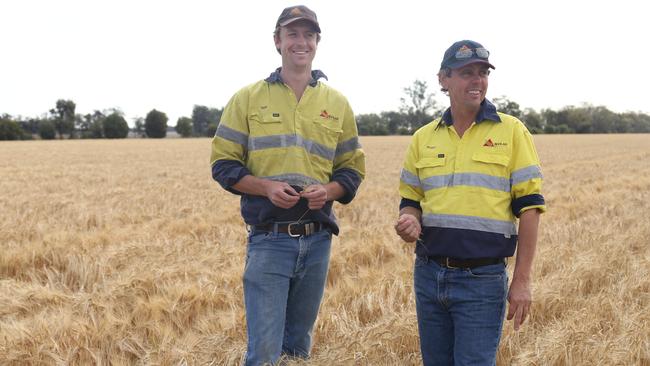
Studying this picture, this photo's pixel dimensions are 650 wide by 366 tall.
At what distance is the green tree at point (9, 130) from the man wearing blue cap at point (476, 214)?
268 ft

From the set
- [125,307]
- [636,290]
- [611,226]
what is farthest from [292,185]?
[611,226]

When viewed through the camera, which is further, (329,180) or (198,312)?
(198,312)

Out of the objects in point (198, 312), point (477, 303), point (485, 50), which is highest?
point (485, 50)

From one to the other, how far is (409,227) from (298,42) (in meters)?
1.15

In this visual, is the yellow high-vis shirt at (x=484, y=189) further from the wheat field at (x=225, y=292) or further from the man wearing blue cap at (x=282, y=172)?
the wheat field at (x=225, y=292)

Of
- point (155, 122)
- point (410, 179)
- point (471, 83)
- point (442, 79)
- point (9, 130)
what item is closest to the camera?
point (471, 83)

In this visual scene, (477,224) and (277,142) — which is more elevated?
(277,142)

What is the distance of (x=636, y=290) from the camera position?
4.34 m

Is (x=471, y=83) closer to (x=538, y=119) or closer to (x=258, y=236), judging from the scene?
(x=258, y=236)

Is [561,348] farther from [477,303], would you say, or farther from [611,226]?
[611,226]

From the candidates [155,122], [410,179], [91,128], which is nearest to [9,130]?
[91,128]

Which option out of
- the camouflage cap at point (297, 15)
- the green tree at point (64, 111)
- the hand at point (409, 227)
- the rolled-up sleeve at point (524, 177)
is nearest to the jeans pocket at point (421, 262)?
the hand at point (409, 227)

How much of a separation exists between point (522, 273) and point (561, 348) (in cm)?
109

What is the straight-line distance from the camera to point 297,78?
2.98 m
